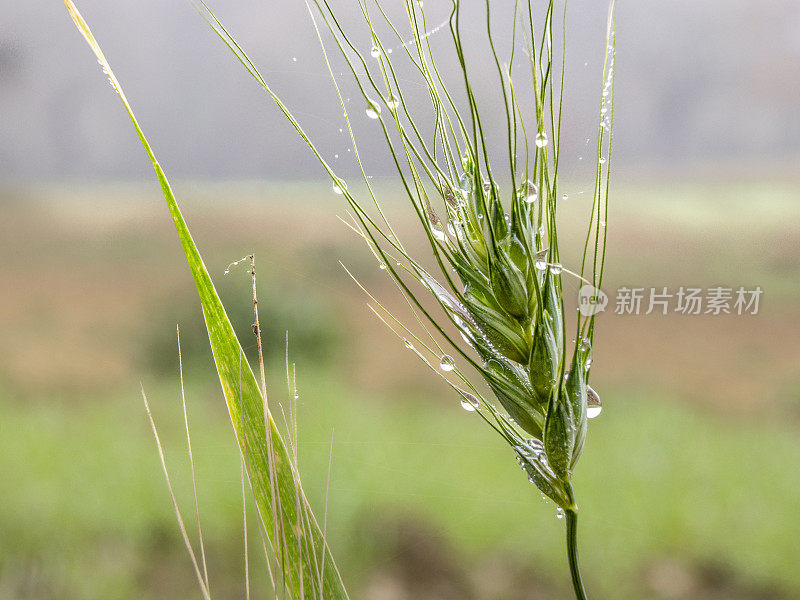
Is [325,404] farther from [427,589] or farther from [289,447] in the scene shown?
[289,447]

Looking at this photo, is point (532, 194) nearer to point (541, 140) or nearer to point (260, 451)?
point (541, 140)

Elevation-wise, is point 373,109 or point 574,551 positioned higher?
point 373,109

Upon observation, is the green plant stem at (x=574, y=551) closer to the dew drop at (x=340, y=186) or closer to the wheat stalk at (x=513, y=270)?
the wheat stalk at (x=513, y=270)

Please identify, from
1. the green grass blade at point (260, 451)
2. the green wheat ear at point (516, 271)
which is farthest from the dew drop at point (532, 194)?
the green grass blade at point (260, 451)

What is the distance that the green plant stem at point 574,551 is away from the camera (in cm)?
18

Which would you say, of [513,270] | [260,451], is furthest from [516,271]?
[260,451]

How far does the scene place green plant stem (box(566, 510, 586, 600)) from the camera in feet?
0.60

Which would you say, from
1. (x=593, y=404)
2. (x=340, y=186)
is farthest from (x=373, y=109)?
(x=593, y=404)

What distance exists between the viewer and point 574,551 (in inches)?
7.2

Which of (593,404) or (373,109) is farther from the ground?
(373,109)

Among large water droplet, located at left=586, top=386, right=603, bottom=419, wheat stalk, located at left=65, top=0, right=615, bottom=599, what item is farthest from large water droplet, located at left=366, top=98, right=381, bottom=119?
large water droplet, located at left=586, top=386, right=603, bottom=419

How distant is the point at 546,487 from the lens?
21cm

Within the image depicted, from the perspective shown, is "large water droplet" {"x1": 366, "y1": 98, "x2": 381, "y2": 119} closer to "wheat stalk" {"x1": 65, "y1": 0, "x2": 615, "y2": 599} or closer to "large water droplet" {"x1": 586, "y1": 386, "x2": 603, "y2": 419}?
"wheat stalk" {"x1": 65, "y1": 0, "x2": 615, "y2": 599}

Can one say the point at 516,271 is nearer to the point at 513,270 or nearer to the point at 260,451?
the point at 513,270
